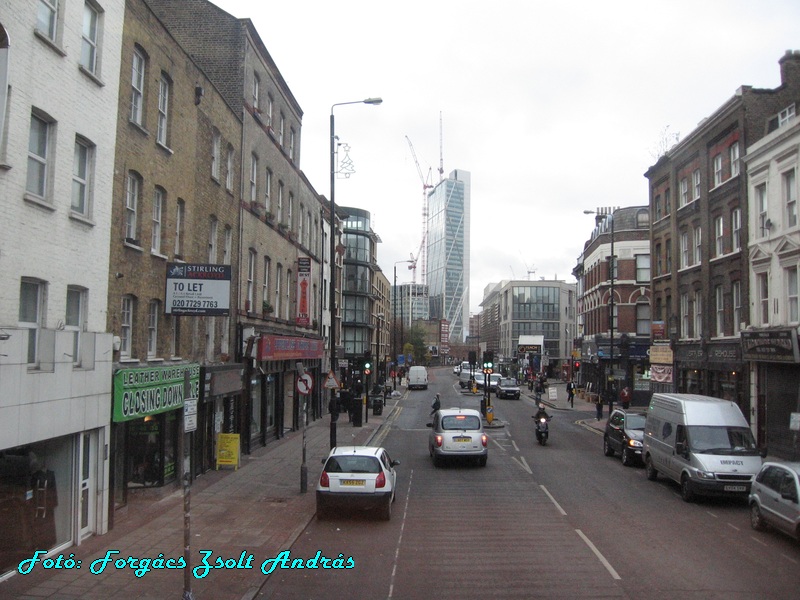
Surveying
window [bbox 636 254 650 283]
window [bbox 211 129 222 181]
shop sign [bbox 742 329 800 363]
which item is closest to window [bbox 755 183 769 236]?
shop sign [bbox 742 329 800 363]

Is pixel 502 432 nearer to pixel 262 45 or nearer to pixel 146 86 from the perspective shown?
pixel 262 45

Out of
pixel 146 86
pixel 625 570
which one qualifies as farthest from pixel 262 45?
pixel 625 570

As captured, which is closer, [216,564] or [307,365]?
[216,564]

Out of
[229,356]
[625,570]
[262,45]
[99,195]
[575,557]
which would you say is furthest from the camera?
[262,45]

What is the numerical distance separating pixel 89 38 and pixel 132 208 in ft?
12.2

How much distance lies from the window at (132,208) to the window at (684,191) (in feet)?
92.4

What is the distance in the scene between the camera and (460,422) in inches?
890

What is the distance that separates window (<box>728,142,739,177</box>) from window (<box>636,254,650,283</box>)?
80.5 ft

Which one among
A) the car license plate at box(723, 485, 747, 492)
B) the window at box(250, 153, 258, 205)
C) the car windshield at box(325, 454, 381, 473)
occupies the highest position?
the window at box(250, 153, 258, 205)

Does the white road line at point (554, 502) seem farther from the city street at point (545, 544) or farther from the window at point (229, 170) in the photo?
the window at point (229, 170)

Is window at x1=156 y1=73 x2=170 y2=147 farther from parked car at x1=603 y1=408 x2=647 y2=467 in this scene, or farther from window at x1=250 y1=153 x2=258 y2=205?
parked car at x1=603 y1=408 x2=647 y2=467

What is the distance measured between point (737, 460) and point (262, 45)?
70.3 feet

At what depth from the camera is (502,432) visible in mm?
33281

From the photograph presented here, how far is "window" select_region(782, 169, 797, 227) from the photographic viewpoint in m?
24.7
